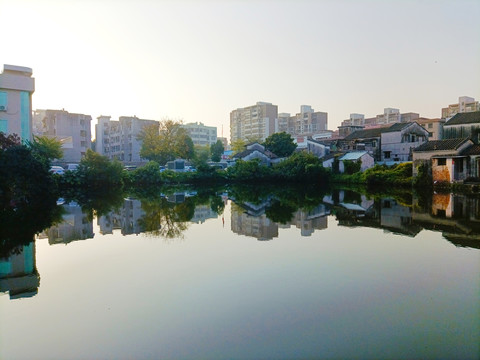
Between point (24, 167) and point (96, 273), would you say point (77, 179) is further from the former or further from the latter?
point (96, 273)

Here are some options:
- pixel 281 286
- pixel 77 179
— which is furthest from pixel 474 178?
pixel 77 179

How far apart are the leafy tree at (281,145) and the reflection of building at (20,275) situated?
36.9m

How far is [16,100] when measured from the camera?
72.2 feet

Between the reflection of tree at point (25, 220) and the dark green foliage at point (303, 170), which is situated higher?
the dark green foliage at point (303, 170)

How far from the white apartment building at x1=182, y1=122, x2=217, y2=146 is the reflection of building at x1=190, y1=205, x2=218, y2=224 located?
6969 centimetres

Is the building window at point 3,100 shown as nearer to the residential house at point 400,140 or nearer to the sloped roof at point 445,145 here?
the sloped roof at point 445,145

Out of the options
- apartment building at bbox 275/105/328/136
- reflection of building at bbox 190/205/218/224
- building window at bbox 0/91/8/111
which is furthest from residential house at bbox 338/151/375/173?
apartment building at bbox 275/105/328/136

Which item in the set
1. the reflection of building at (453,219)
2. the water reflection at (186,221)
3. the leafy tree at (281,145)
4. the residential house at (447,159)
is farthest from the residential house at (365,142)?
the water reflection at (186,221)

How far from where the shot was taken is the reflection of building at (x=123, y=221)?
11.3 m

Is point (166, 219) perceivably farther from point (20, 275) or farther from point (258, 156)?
point (258, 156)

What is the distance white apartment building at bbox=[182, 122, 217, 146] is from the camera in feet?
282

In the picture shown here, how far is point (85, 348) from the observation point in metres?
4.05

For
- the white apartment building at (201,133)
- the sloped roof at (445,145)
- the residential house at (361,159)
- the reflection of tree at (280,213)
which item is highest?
the white apartment building at (201,133)

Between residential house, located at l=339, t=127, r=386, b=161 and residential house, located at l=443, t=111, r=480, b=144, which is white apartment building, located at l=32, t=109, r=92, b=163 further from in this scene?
residential house, located at l=443, t=111, r=480, b=144
